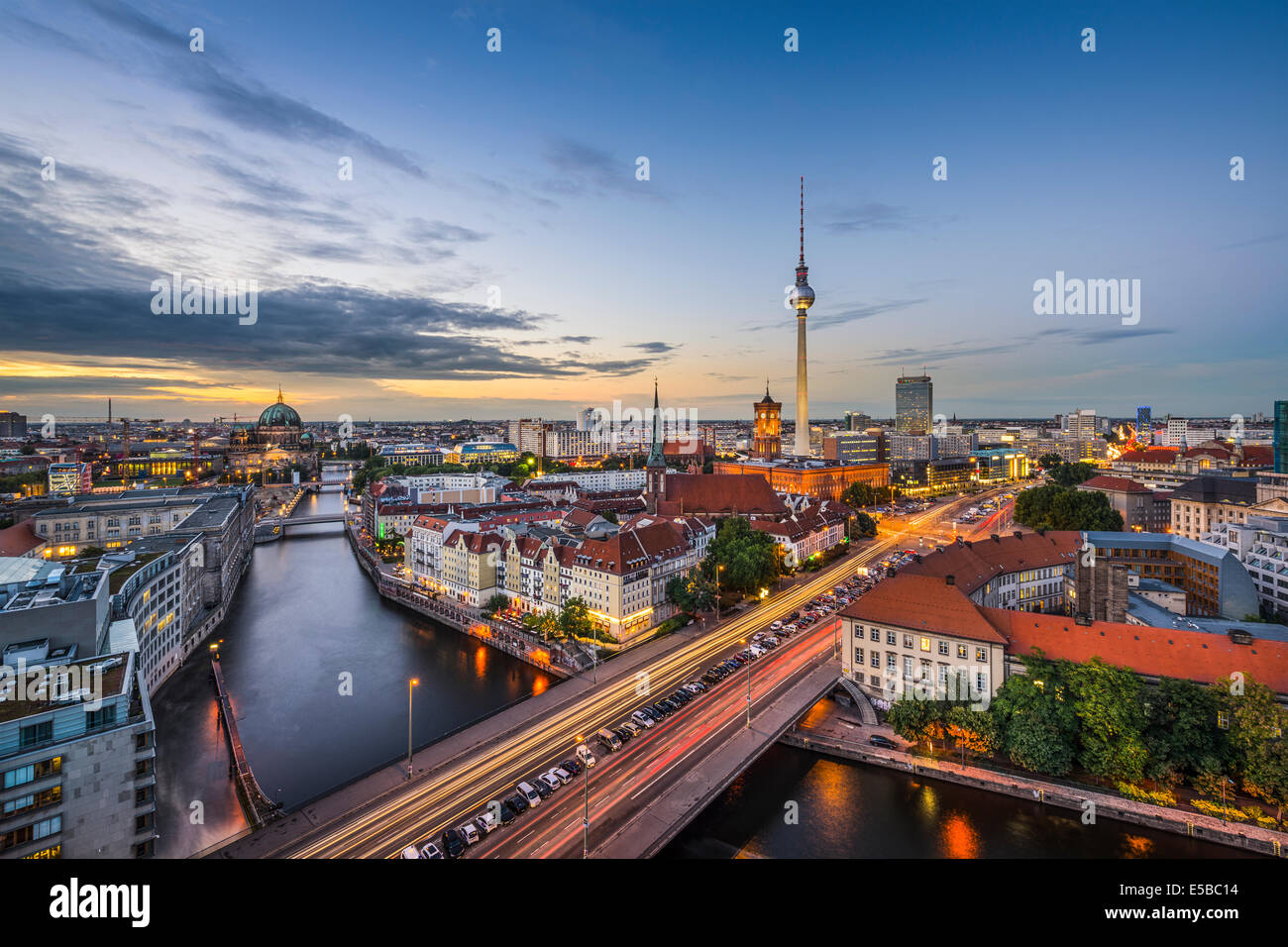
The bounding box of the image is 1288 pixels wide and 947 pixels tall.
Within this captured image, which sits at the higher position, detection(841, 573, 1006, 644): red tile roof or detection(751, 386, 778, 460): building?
detection(751, 386, 778, 460): building

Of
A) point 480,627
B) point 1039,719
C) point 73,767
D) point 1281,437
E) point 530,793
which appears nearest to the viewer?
point 73,767

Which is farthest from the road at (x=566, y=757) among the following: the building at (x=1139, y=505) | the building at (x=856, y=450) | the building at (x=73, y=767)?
the building at (x=856, y=450)

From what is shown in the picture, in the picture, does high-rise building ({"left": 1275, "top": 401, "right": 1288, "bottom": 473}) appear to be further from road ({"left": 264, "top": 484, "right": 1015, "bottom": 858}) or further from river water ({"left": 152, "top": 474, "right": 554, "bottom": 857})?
river water ({"left": 152, "top": 474, "right": 554, "bottom": 857})

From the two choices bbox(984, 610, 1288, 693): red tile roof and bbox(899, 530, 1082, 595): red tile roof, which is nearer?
bbox(984, 610, 1288, 693): red tile roof

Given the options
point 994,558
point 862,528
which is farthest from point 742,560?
point 862,528

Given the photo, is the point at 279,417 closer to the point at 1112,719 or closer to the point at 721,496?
the point at 721,496

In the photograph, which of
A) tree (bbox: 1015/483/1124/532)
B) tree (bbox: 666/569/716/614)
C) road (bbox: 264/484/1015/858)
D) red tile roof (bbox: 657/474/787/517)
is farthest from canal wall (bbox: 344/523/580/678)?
tree (bbox: 1015/483/1124/532)
